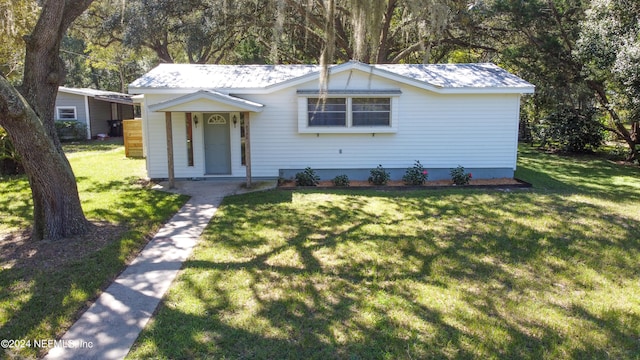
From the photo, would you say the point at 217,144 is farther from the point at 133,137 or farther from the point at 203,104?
the point at 133,137

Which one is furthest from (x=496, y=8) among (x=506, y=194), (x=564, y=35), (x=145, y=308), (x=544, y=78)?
(x=145, y=308)

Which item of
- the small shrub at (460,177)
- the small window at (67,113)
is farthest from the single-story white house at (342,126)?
the small window at (67,113)

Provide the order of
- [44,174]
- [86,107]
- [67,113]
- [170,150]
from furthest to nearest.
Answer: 1. [67,113]
2. [86,107]
3. [170,150]
4. [44,174]

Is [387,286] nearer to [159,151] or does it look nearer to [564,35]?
[159,151]

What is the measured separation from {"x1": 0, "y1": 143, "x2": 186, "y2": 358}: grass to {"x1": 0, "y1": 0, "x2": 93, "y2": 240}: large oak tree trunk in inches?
17.1

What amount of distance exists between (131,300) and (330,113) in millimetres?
7433

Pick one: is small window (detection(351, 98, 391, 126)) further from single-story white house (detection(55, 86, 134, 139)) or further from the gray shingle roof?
single-story white house (detection(55, 86, 134, 139))

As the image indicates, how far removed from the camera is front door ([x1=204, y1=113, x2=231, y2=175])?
35.4 ft

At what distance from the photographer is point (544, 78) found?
52.1ft

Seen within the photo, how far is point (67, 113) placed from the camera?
22984 millimetres

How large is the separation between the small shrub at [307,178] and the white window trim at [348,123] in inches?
40.6

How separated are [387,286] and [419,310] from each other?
59 centimetres

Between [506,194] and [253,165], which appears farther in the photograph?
[253,165]

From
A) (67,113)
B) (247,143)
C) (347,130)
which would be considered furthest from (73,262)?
(67,113)
